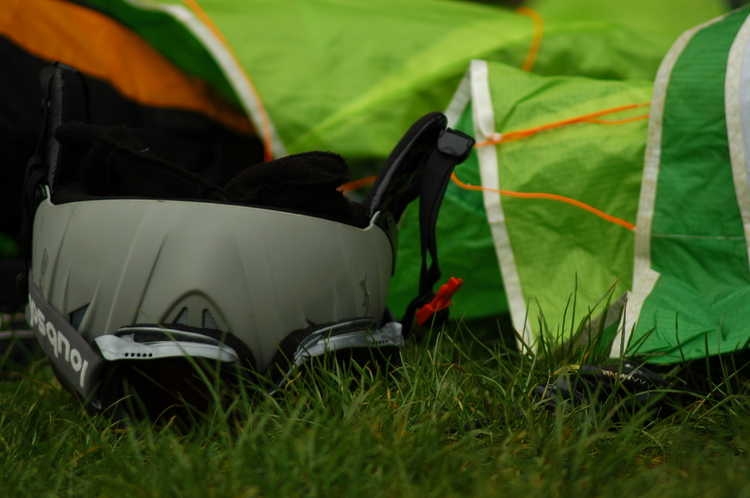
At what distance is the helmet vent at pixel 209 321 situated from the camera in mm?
723

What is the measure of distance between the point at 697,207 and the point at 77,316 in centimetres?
92

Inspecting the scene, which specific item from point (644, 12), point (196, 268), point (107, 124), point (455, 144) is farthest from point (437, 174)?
point (644, 12)

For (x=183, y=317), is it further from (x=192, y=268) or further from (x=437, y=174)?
(x=437, y=174)

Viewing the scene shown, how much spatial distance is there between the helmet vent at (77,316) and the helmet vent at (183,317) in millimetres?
124

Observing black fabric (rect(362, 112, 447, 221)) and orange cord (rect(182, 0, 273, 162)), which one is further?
orange cord (rect(182, 0, 273, 162))

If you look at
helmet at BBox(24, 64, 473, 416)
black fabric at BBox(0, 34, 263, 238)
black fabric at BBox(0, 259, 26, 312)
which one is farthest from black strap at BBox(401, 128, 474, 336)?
black fabric at BBox(0, 259, 26, 312)

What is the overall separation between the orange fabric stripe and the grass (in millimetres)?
745

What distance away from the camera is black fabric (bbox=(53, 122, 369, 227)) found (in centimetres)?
75

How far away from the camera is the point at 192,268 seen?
2.33 feet

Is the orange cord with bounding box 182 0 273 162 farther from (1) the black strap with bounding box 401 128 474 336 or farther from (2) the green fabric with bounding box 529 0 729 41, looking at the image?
(2) the green fabric with bounding box 529 0 729 41

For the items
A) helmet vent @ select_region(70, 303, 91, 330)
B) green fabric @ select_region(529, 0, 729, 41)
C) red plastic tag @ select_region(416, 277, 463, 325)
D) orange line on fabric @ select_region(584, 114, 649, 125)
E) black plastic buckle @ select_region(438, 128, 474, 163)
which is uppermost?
green fabric @ select_region(529, 0, 729, 41)

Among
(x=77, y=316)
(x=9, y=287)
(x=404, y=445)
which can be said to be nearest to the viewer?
(x=404, y=445)

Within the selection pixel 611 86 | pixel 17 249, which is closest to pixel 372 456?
pixel 611 86

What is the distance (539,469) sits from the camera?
1.97 ft
